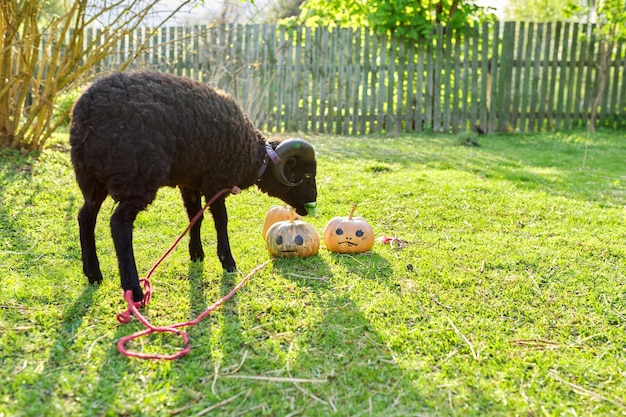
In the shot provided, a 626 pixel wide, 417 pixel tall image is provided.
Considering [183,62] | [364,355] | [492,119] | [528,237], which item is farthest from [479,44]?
[364,355]

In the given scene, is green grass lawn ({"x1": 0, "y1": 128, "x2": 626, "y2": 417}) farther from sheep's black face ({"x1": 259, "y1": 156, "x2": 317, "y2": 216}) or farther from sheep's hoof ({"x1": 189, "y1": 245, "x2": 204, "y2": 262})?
sheep's black face ({"x1": 259, "y1": 156, "x2": 317, "y2": 216})

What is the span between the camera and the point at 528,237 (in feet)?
17.5

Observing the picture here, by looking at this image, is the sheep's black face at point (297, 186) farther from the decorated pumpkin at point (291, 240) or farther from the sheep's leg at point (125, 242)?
the sheep's leg at point (125, 242)

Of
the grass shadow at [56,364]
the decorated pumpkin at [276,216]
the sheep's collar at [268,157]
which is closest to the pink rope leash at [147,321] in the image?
the grass shadow at [56,364]

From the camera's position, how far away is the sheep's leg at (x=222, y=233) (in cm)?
429

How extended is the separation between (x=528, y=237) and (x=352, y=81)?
8.21 meters

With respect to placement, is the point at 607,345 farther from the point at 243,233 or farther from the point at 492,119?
the point at 492,119

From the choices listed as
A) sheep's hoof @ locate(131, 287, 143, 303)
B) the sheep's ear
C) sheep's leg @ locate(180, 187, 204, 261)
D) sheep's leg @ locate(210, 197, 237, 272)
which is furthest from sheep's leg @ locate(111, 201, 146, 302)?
the sheep's ear

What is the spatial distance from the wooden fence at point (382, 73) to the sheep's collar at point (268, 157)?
801 centimetres

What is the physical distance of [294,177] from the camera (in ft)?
15.6

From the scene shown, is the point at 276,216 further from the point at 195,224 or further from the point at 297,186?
the point at 195,224

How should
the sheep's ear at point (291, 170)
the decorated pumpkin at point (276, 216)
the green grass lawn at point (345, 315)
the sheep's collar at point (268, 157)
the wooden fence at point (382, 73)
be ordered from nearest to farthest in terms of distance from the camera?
the green grass lawn at point (345, 315) → the sheep's collar at point (268, 157) → the sheep's ear at point (291, 170) → the decorated pumpkin at point (276, 216) → the wooden fence at point (382, 73)

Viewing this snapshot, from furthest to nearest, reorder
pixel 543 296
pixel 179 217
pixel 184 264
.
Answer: pixel 179 217, pixel 184 264, pixel 543 296

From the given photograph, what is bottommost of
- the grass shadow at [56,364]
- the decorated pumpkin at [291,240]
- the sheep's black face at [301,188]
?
the grass shadow at [56,364]
